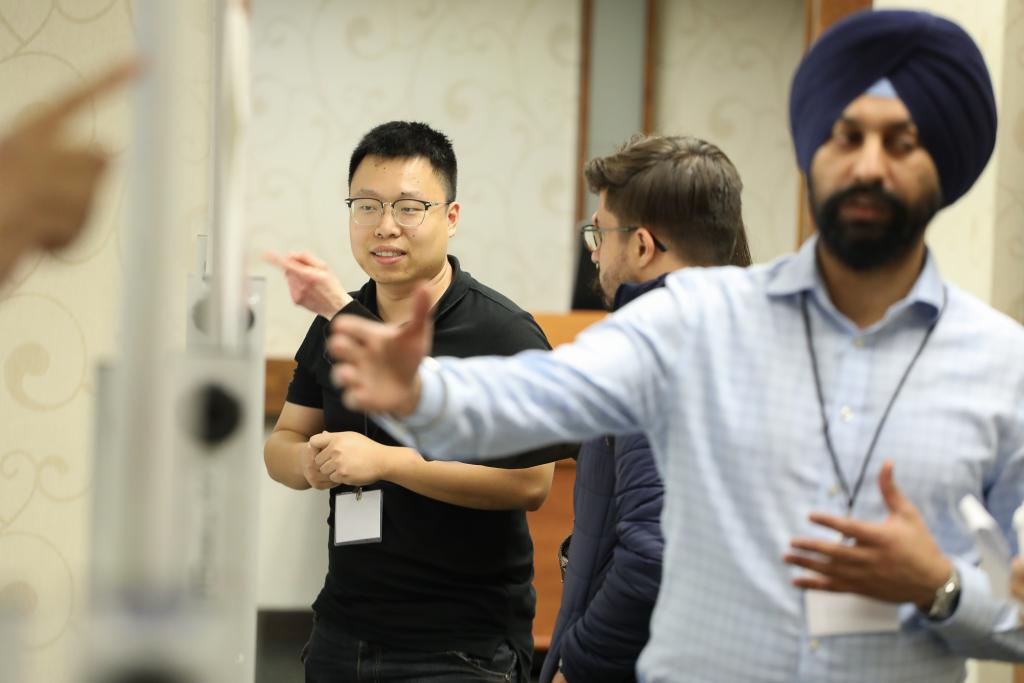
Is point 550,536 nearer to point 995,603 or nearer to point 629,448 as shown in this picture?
point 629,448

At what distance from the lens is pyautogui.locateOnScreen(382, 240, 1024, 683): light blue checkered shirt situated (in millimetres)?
1215

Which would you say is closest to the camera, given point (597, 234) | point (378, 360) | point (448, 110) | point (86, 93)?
point (86, 93)

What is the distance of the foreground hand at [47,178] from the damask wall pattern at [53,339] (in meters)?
1.84

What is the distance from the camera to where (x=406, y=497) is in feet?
6.49

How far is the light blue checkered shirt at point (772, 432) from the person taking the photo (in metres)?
1.21

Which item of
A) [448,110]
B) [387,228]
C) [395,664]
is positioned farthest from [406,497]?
[448,110]

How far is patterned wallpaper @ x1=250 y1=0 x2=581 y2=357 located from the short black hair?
262 centimetres

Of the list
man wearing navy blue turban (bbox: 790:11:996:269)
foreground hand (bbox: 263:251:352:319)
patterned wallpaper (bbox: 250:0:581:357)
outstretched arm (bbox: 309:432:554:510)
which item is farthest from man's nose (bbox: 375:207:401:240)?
patterned wallpaper (bbox: 250:0:581:357)

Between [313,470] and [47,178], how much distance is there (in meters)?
1.44

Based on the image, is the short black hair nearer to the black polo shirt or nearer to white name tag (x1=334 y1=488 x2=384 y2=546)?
the black polo shirt

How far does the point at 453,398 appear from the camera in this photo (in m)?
Answer: 1.16

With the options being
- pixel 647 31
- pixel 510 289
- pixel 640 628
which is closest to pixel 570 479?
pixel 640 628

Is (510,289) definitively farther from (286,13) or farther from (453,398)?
(453,398)

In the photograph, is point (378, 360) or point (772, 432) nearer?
point (378, 360)
